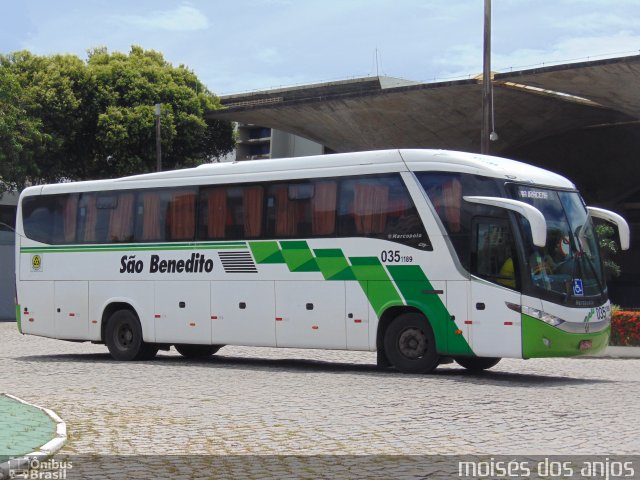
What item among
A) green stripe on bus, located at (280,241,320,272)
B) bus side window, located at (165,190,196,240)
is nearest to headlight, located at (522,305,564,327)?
green stripe on bus, located at (280,241,320,272)

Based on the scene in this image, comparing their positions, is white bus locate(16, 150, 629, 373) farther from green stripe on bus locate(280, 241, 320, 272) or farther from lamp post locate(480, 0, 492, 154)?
lamp post locate(480, 0, 492, 154)

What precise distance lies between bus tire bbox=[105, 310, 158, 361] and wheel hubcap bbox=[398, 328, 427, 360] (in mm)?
6106

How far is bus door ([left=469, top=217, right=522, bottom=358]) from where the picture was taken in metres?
15.5

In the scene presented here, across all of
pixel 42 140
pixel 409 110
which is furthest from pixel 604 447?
pixel 42 140

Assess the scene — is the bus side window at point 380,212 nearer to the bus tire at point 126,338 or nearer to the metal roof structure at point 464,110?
the bus tire at point 126,338

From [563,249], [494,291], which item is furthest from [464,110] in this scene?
[494,291]

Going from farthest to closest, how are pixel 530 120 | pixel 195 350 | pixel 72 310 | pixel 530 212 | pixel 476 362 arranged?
pixel 530 120 → pixel 195 350 → pixel 72 310 → pixel 476 362 → pixel 530 212

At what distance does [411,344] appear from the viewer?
16.7m

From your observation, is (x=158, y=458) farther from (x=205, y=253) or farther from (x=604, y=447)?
(x=205, y=253)

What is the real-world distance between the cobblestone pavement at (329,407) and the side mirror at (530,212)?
2171 mm

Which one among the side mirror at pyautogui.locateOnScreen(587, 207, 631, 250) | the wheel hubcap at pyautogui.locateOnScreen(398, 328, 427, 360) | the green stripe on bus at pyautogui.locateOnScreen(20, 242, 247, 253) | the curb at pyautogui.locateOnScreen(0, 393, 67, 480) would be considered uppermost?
the side mirror at pyautogui.locateOnScreen(587, 207, 631, 250)

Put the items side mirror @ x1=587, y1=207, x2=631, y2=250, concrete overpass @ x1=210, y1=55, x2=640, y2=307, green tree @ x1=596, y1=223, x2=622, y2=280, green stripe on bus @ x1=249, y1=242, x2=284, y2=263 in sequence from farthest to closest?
concrete overpass @ x1=210, y1=55, x2=640, y2=307, green tree @ x1=596, y1=223, x2=622, y2=280, green stripe on bus @ x1=249, y1=242, x2=284, y2=263, side mirror @ x1=587, y1=207, x2=631, y2=250

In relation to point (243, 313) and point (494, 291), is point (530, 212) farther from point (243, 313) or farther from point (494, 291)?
point (243, 313)

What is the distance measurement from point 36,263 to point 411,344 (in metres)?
9.31
